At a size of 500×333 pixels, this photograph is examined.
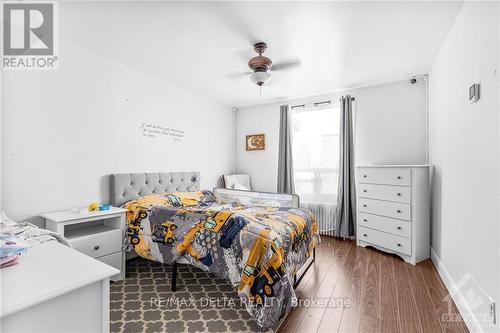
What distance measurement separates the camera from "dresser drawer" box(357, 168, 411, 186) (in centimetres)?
292

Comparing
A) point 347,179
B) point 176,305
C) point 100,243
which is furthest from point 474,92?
point 100,243

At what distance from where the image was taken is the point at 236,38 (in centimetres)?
234

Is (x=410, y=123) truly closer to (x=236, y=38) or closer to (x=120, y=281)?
(x=236, y=38)

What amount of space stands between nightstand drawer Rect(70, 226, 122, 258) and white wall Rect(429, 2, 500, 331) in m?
3.02

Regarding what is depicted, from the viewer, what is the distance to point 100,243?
7.66 feet

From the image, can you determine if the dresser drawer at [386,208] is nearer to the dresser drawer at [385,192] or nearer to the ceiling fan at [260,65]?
the dresser drawer at [385,192]

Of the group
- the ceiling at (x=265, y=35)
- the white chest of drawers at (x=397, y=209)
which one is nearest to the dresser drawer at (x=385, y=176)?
the white chest of drawers at (x=397, y=209)

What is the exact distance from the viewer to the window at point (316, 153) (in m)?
4.09

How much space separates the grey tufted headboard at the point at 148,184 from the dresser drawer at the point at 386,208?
259 centimetres

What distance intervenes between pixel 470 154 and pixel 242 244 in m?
1.88

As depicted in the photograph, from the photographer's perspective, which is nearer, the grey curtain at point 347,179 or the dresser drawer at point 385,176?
the dresser drawer at point 385,176

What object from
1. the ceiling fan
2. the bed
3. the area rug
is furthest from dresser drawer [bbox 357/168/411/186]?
the area rug

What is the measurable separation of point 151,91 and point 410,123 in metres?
3.77

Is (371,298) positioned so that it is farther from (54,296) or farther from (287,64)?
(287,64)
